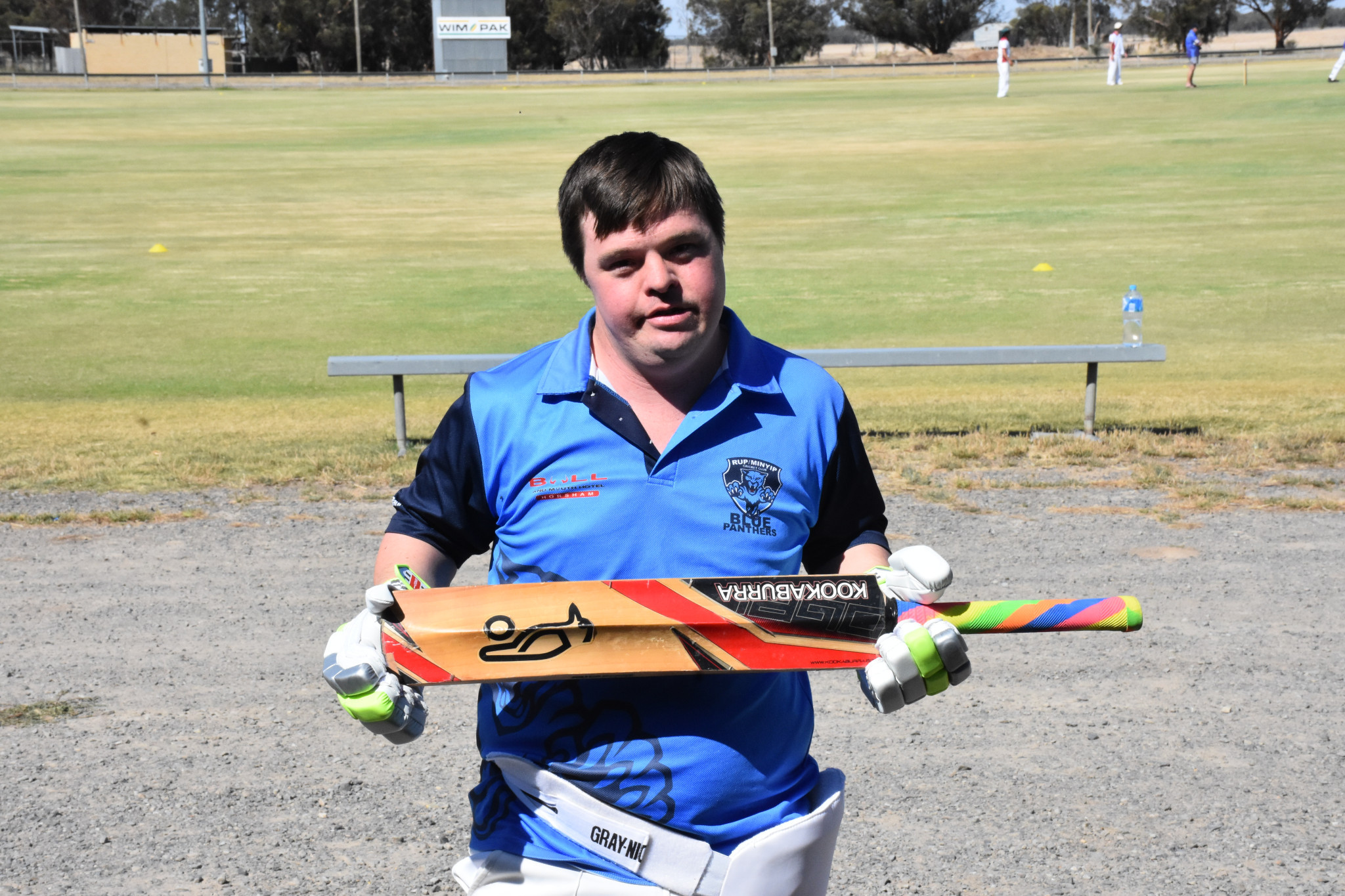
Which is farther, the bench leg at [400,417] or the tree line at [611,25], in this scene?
the tree line at [611,25]

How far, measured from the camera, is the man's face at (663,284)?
7.97 ft

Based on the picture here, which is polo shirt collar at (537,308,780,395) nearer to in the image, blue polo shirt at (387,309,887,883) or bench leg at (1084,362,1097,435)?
blue polo shirt at (387,309,887,883)

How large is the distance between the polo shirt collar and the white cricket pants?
86 cm

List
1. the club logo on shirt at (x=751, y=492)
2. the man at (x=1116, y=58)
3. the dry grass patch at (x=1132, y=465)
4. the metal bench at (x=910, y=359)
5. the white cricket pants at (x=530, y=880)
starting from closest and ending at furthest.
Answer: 1. the white cricket pants at (x=530, y=880)
2. the club logo on shirt at (x=751, y=492)
3. the dry grass patch at (x=1132, y=465)
4. the metal bench at (x=910, y=359)
5. the man at (x=1116, y=58)

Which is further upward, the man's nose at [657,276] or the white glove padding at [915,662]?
the man's nose at [657,276]

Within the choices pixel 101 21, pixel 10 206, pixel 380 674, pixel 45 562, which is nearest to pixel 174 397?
pixel 45 562

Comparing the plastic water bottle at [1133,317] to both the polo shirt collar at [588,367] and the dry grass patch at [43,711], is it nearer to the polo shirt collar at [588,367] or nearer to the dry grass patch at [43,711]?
the dry grass patch at [43,711]

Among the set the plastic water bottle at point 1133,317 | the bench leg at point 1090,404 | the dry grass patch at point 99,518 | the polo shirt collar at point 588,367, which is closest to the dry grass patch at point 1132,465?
the bench leg at point 1090,404

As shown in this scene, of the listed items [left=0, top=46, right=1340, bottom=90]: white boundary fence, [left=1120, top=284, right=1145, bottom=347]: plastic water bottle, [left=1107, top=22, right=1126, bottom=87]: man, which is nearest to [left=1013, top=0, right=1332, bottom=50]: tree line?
[left=0, top=46, right=1340, bottom=90]: white boundary fence

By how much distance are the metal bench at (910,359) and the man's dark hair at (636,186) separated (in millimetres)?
7807

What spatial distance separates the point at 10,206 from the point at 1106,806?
1164 inches

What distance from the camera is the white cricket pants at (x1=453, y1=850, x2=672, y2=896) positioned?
2.37 m

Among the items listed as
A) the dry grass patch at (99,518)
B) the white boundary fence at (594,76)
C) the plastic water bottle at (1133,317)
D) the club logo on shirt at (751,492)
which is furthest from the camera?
the white boundary fence at (594,76)

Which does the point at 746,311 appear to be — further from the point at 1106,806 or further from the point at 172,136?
the point at 172,136
